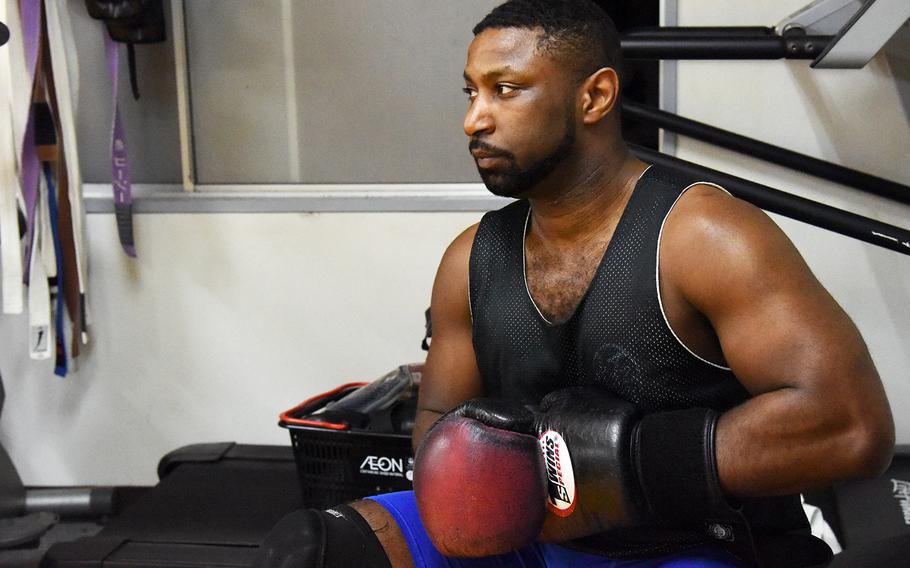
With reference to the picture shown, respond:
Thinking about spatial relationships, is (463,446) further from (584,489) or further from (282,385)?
(282,385)

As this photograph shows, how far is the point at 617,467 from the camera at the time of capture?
1.37m

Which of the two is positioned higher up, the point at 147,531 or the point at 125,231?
the point at 125,231

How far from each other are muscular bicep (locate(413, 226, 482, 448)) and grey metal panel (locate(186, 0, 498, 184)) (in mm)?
1069

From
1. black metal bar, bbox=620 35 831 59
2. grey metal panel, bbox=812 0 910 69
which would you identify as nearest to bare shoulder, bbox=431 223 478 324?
black metal bar, bbox=620 35 831 59

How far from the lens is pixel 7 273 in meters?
2.64

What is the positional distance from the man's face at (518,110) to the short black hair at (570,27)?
0.02m

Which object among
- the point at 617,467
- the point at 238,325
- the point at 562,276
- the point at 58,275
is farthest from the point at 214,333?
the point at 617,467

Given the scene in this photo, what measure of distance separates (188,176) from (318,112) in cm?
41

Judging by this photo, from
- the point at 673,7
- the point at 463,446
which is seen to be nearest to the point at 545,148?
the point at 463,446

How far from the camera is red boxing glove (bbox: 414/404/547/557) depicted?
1.38 m

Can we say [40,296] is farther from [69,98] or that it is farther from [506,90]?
[506,90]

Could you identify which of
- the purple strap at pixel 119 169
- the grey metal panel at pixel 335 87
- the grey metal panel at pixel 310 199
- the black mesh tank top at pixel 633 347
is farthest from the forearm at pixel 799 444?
the purple strap at pixel 119 169

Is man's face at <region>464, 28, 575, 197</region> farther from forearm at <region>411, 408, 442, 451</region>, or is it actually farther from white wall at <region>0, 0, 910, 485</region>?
white wall at <region>0, 0, 910, 485</region>

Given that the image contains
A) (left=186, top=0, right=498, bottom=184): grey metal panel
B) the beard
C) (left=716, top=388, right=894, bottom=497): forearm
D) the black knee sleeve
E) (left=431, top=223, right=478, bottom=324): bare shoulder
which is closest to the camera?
(left=716, top=388, right=894, bottom=497): forearm
